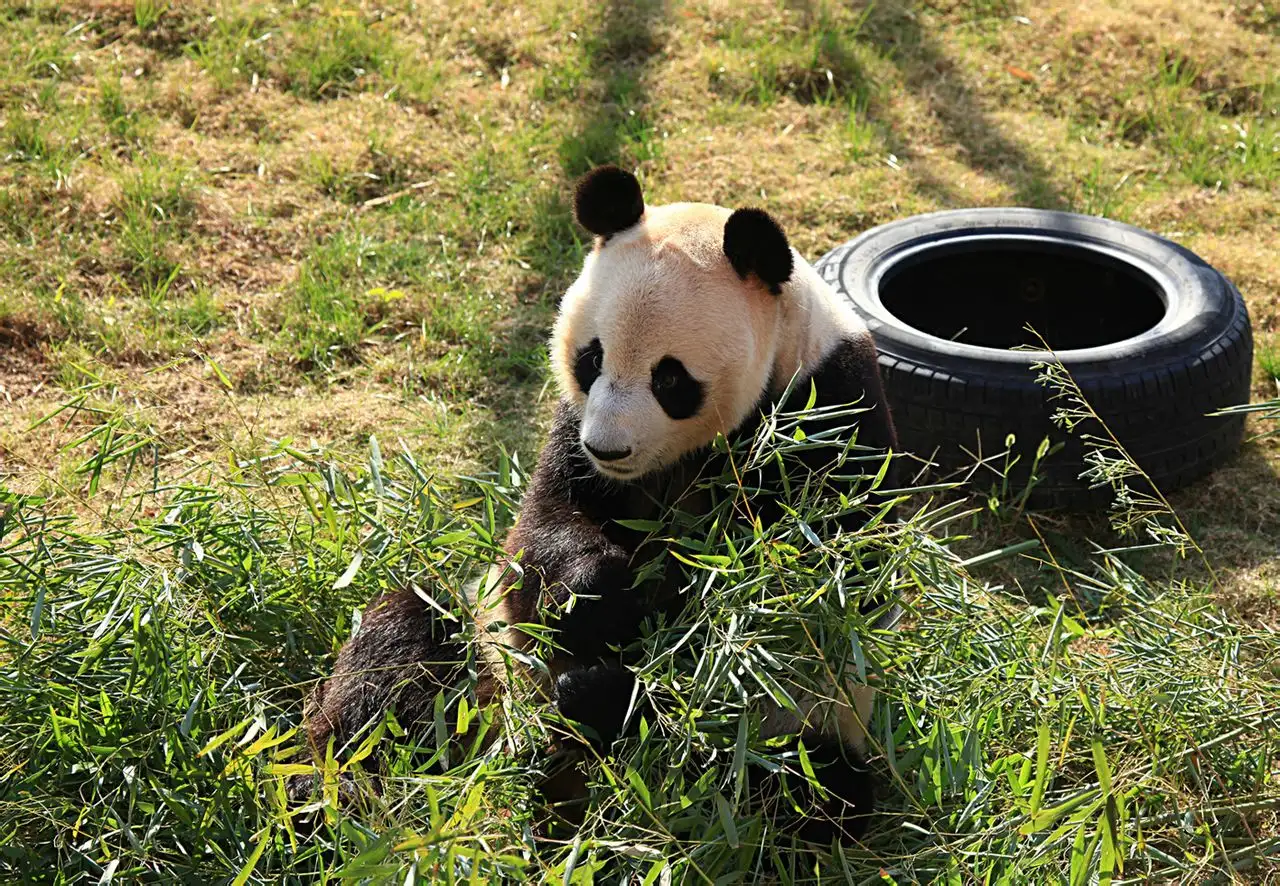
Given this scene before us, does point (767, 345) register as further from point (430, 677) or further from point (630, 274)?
point (430, 677)

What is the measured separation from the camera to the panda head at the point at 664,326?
8.93 ft

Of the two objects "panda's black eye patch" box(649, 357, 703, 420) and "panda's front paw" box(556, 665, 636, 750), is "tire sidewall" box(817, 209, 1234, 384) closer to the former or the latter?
"panda's black eye patch" box(649, 357, 703, 420)

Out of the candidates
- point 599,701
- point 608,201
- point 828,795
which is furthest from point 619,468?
point 828,795

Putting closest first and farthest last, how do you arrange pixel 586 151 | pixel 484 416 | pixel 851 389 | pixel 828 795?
1. pixel 828 795
2. pixel 851 389
3. pixel 484 416
4. pixel 586 151

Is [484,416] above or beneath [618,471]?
beneath

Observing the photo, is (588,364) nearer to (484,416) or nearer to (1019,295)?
(484,416)

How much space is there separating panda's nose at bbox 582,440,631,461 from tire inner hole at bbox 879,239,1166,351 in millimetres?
2173

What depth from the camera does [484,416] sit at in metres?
4.54

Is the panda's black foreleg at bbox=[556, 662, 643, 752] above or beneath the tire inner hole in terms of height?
above

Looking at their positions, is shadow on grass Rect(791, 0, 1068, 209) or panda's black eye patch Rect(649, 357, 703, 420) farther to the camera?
shadow on grass Rect(791, 0, 1068, 209)

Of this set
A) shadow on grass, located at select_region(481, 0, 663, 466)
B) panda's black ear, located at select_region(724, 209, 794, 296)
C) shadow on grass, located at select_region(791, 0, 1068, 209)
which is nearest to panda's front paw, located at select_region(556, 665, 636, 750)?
panda's black ear, located at select_region(724, 209, 794, 296)

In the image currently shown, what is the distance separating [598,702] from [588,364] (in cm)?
73

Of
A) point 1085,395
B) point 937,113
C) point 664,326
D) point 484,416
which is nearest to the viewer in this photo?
point 664,326

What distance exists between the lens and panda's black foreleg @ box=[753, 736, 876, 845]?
2.62 metres
